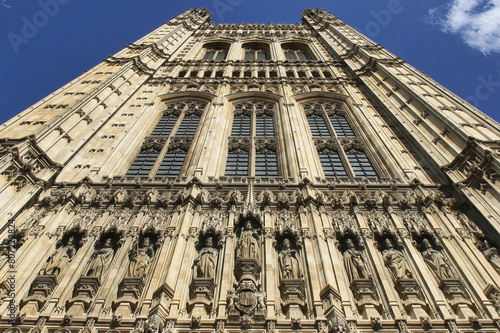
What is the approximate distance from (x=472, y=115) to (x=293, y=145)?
7265mm

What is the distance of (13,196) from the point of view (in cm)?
1151

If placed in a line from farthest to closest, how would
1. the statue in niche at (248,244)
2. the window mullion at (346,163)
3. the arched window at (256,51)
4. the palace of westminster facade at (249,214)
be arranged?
the arched window at (256,51)
the window mullion at (346,163)
the statue in niche at (248,244)
the palace of westminster facade at (249,214)

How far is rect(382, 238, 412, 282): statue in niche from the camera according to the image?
9797 millimetres

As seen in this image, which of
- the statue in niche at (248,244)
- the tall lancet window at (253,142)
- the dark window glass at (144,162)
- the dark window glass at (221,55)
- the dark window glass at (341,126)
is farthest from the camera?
the dark window glass at (221,55)

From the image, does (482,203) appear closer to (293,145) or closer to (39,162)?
(293,145)

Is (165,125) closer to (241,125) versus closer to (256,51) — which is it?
(241,125)

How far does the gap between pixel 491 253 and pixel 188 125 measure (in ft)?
49.8

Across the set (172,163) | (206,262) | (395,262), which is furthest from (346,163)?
(206,262)

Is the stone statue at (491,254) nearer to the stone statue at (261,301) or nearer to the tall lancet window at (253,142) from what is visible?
the stone statue at (261,301)

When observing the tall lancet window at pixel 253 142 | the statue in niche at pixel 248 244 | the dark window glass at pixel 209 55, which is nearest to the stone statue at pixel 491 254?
the statue in niche at pixel 248 244

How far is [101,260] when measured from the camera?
1031 centimetres

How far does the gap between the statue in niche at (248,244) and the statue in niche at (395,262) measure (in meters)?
3.41

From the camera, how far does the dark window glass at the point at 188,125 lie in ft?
66.7

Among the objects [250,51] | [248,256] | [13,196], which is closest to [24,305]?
[13,196]
